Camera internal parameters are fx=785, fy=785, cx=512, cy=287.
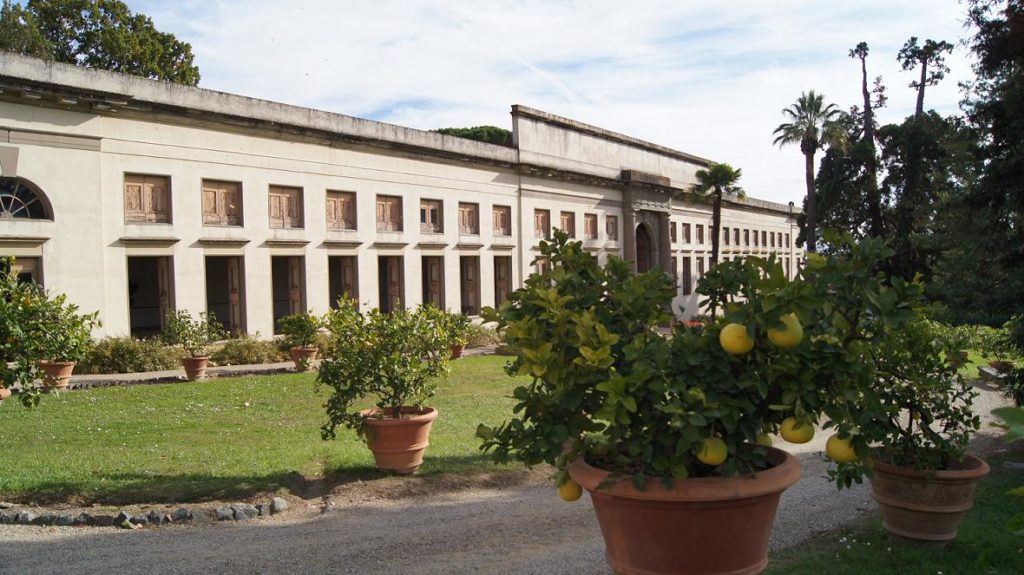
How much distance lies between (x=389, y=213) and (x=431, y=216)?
1.95m

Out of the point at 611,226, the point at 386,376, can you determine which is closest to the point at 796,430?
the point at 386,376

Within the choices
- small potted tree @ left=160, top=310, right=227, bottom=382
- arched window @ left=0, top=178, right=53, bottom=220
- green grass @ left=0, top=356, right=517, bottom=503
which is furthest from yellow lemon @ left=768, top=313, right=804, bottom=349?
arched window @ left=0, top=178, right=53, bottom=220

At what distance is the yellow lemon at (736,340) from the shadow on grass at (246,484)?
592cm

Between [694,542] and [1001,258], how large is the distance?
8.01 meters

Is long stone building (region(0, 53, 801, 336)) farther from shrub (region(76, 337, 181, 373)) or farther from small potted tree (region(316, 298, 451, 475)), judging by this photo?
small potted tree (region(316, 298, 451, 475))

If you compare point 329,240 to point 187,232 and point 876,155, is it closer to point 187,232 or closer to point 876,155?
point 187,232

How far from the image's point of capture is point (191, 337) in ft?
60.0

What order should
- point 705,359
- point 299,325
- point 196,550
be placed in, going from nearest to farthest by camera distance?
point 705,359 < point 196,550 < point 299,325

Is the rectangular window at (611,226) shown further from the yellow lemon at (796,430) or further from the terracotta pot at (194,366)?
the yellow lemon at (796,430)

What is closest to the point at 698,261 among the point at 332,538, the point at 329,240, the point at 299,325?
the point at 329,240

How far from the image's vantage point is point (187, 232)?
67.2 feet

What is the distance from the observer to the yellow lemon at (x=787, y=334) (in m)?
2.87

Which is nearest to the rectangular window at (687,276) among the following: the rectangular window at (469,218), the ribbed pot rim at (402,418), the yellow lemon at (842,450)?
the rectangular window at (469,218)

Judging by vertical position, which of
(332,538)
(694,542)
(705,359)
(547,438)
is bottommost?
(332,538)
